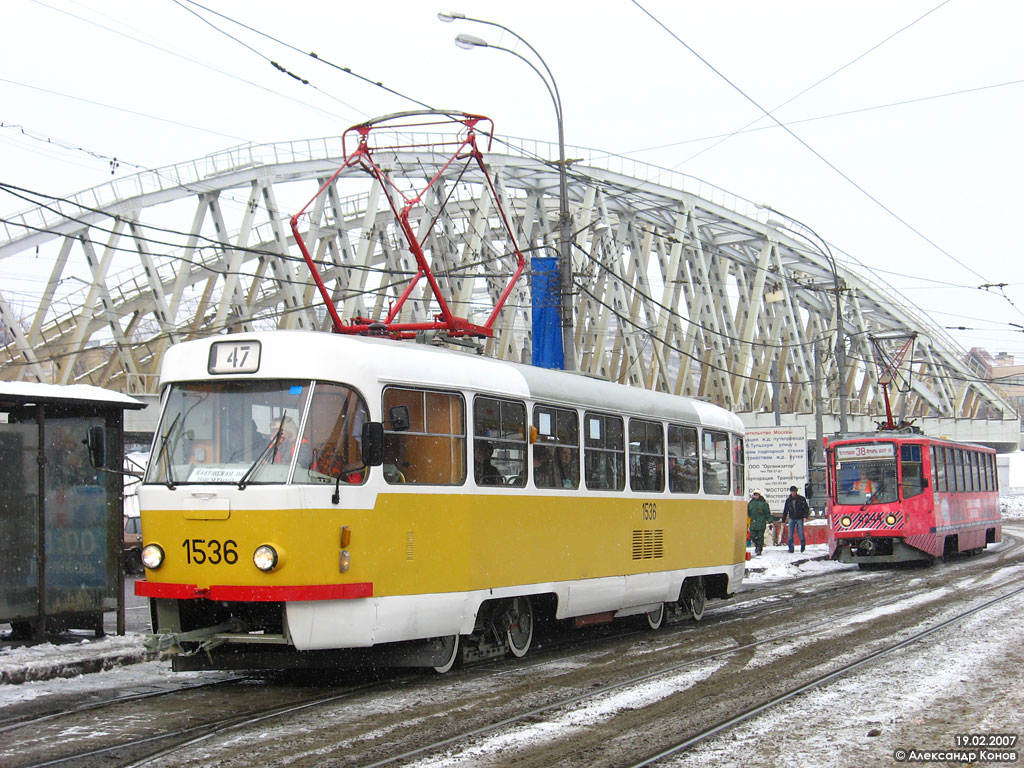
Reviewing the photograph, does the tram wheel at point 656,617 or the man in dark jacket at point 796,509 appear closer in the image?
the tram wheel at point 656,617

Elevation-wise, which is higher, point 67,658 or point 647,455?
point 647,455

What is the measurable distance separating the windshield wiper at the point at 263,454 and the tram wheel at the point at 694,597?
757 centimetres

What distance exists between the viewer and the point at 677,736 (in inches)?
292

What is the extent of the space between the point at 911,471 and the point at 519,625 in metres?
16.9

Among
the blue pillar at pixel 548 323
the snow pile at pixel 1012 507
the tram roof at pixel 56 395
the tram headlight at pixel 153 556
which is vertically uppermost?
the blue pillar at pixel 548 323

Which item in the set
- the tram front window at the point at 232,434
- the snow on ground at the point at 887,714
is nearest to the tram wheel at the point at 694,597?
the snow on ground at the point at 887,714

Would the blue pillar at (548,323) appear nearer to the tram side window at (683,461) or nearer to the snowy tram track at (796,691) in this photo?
the tram side window at (683,461)

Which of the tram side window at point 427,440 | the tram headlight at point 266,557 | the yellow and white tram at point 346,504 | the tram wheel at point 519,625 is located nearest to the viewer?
the tram headlight at point 266,557

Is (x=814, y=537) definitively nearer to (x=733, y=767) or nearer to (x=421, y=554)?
(x=421, y=554)

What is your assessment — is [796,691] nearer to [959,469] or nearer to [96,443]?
[96,443]

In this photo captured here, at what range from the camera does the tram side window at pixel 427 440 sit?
9.62 m

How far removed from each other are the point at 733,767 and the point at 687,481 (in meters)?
8.36

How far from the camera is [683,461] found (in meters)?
14.7

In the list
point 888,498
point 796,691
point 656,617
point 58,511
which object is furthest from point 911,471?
point 58,511
